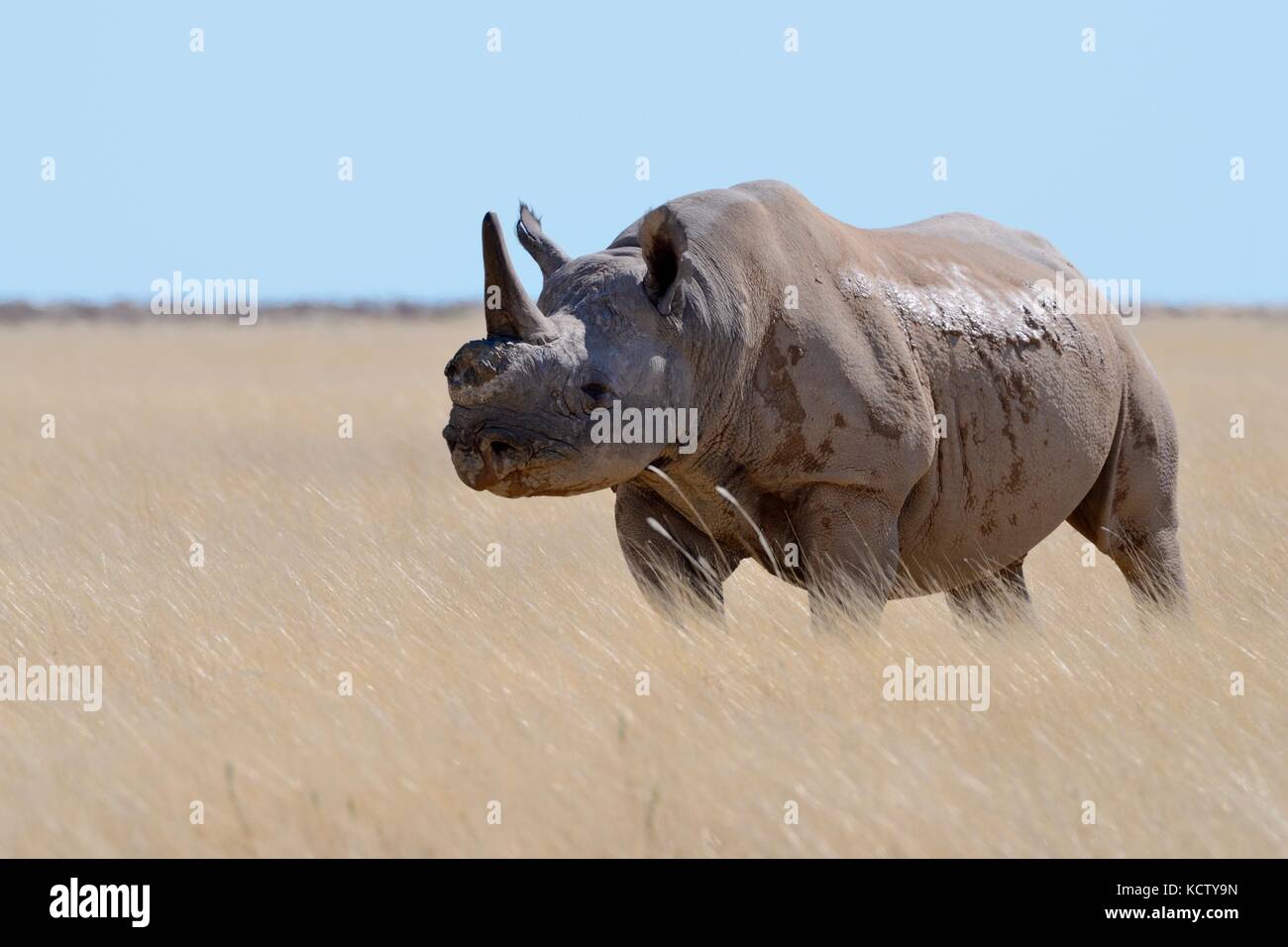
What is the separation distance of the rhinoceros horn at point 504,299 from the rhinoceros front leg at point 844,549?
4.14ft

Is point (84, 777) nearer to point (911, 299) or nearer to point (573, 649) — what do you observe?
point (573, 649)

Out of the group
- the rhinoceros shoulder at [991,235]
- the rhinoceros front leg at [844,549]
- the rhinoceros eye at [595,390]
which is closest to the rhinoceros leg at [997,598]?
the rhinoceros shoulder at [991,235]

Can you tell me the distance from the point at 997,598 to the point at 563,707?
3.14m

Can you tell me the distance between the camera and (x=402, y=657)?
6.61 m

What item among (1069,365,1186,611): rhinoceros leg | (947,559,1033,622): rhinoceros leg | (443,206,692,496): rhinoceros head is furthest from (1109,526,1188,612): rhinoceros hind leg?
(443,206,692,496): rhinoceros head

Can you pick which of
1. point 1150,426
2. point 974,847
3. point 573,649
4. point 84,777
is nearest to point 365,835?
point 84,777

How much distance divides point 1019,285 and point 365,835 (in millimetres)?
4080

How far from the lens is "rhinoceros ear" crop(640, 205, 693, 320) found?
6.19 meters

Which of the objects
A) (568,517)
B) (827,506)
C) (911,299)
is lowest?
(568,517)

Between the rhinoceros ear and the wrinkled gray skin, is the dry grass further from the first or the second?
the rhinoceros ear

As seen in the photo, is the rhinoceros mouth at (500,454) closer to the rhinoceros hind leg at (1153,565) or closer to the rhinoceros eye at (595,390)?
the rhinoceros eye at (595,390)

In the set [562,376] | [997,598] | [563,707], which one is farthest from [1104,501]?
[563,707]

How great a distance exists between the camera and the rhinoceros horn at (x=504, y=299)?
19.0ft

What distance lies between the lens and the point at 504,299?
582 cm
